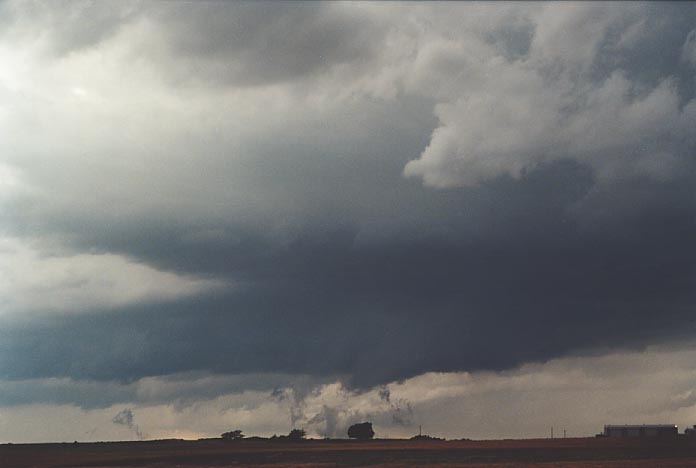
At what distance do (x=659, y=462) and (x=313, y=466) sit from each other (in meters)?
59.1

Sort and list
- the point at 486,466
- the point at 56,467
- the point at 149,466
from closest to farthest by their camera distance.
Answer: the point at 486,466, the point at 149,466, the point at 56,467

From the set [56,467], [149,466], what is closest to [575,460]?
[149,466]

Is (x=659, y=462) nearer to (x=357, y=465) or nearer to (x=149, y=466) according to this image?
(x=357, y=465)

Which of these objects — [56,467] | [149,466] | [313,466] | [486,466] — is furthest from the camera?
[56,467]

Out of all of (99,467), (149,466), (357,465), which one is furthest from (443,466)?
(99,467)

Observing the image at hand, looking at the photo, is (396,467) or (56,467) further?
(56,467)

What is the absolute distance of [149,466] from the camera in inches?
6437

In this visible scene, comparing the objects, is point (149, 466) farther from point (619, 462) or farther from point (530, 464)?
point (619, 462)

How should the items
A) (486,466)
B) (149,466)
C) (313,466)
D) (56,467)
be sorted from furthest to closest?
(56,467), (149,466), (313,466), (486,466)

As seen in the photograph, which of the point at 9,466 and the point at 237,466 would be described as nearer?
the point at 237,466

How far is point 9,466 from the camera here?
185 m

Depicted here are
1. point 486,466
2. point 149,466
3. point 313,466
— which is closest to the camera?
point 486,466

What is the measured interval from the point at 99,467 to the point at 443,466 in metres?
77.7

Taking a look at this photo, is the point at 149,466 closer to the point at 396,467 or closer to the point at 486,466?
the point at 396,467
